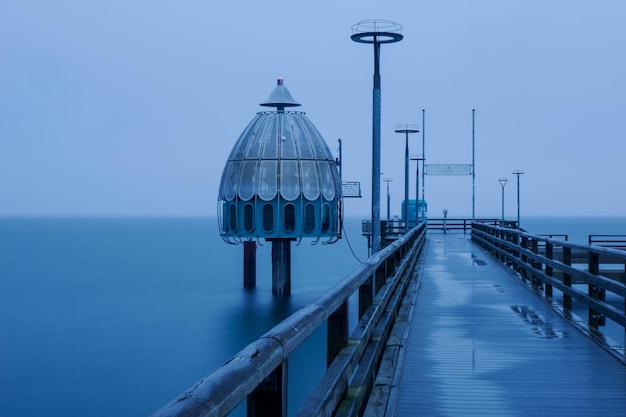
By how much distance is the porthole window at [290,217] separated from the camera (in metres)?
53.4

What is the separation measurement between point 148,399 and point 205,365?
712 cm

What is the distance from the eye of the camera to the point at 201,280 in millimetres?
77938

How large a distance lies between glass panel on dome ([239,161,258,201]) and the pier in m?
38.7

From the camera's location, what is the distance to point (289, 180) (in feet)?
177

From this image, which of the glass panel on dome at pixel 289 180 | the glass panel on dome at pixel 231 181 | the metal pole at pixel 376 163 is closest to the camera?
the metal pole at pixel 376 163

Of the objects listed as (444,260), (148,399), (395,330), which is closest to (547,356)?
(395,330)

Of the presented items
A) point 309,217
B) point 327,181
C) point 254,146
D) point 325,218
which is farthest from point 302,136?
point 309,217

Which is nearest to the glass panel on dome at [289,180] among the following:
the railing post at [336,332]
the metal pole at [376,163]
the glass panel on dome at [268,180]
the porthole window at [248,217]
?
the glass panel on dome at [268,180]

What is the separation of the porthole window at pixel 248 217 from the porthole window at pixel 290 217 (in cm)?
231

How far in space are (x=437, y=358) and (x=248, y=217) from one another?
149ft

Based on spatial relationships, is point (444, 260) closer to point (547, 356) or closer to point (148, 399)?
point (148, 399)

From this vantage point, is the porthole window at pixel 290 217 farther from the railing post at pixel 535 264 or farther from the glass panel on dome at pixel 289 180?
the railing post at pixel 535 264

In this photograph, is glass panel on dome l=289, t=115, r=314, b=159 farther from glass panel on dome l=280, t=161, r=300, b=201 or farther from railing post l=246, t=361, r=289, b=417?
railing post l=246, t=361, r=289, b=417

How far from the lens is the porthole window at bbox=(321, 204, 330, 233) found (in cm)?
5488
